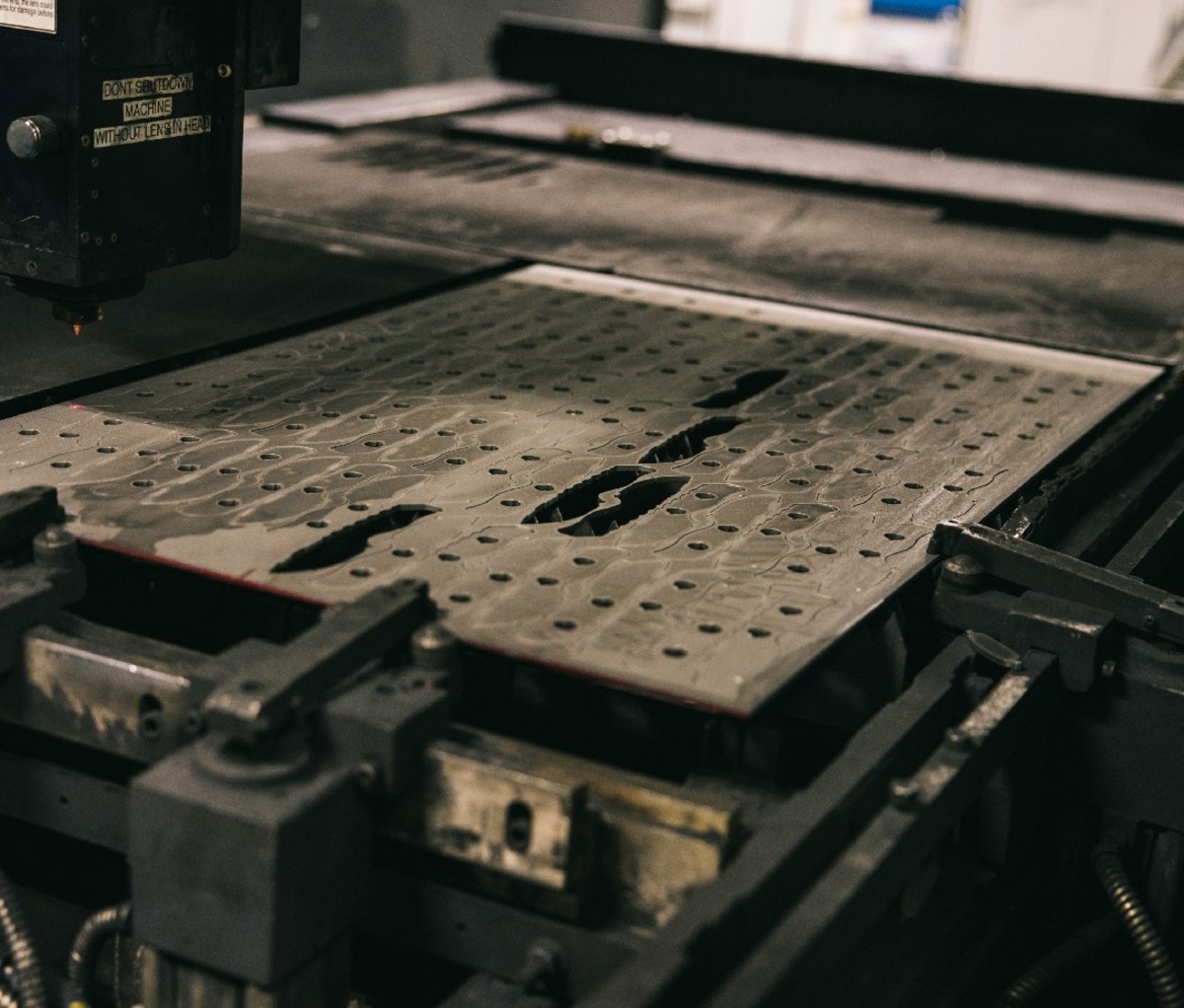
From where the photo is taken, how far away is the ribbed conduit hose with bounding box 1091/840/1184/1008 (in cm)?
140

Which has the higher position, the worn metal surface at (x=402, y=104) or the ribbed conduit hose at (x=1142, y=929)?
the worn metal surface at (x=402, y=104)

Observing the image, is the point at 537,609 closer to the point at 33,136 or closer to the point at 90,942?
the point at 90,942

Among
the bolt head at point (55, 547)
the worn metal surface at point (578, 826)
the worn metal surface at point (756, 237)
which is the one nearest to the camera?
the worn metal surface at point (578, 826)

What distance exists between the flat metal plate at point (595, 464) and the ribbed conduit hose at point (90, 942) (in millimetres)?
277

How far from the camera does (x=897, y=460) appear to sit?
70.6 inches

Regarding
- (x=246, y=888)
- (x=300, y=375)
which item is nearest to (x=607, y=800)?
(x=246, y=888)

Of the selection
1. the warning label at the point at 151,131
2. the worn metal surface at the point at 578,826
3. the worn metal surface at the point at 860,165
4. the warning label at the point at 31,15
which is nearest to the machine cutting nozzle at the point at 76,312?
the warning label at the point at 151,131

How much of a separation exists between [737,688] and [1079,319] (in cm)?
148

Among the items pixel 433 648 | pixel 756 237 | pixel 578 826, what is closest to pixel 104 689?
pixel 433 648

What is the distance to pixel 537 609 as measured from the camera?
133 cm

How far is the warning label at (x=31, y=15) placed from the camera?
5.12 ft

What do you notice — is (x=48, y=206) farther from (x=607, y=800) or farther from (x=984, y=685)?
(x=984, y=685)

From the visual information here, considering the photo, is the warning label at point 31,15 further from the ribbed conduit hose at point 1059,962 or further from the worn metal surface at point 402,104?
the worn metal surface at point 402,104

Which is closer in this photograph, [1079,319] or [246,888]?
[246,888]
